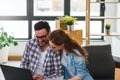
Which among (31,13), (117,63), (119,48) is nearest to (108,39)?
(119,48)

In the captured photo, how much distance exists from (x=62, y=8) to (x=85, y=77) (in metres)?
4.33

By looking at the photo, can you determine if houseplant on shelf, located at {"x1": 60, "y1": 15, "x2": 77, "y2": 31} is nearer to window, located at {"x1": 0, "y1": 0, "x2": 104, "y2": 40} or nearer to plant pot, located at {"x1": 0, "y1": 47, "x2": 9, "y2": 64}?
window, located at {"x1": 0, "y1": 0, "x2": 104, "y2": 40}

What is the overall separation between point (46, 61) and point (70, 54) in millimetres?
259

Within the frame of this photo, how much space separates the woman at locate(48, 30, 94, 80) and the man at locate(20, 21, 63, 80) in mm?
112

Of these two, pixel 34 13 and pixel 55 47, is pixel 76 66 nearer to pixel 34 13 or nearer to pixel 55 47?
pixel 55 47

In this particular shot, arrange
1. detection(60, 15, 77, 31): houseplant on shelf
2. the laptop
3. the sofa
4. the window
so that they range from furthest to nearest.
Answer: the window → detection(60, 15, 77, 31): houseplant on shelf → the sofa → the laptop

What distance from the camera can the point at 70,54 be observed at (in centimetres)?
212

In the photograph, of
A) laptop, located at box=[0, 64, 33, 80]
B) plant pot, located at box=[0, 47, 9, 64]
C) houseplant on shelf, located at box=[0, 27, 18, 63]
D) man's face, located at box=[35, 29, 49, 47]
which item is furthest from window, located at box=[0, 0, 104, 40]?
laptop, located at box=[0, 64, 33, 80]

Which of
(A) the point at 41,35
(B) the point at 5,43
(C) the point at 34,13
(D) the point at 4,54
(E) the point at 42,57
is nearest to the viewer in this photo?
(A) the point at 41,35

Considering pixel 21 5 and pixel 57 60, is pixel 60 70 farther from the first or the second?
pixel 21 5

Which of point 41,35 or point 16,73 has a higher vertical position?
point 41,35

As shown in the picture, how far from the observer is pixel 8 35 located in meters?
6.05

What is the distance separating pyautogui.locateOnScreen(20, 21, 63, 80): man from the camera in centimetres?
224

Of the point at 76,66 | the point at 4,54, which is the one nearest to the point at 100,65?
the point at 76,66
